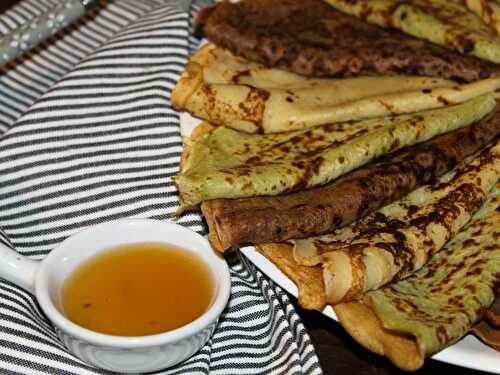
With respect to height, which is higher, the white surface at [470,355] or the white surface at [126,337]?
the white surface at [470,355]

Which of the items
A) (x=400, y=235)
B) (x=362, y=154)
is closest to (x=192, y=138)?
(x=362, y=154)

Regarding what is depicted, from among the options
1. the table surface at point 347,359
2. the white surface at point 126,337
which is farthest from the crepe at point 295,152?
the table surface at point 347,359

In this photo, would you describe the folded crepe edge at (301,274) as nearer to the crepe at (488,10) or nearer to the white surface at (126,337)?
the white surface at (126,337)

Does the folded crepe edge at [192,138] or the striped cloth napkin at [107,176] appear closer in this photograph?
the striped cloth napkin at [107,176]

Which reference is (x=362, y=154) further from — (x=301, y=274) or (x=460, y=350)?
(x=460, y=350)

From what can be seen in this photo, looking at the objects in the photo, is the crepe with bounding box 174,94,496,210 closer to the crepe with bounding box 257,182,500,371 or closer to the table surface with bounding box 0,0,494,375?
the crepe with bounding box 257,182,500,371

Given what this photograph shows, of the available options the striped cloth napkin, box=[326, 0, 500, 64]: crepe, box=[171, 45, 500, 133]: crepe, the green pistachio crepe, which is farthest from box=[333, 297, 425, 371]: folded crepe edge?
box=[326, 0, 500, 64]: crepe

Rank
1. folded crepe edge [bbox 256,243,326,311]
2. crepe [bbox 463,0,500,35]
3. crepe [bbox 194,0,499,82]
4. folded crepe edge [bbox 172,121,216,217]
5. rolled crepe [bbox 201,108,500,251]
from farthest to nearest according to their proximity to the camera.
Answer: crepe [bbox 463,0,500,35], crepe [bbox 194,0,499,82], folded crepe edge [bbox 172,121,216,217], rolled crepe [bbox 201,108,500,251], folded crepe edge [bbox 256,243,326,311]

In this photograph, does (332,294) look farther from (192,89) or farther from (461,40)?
(461,40)
